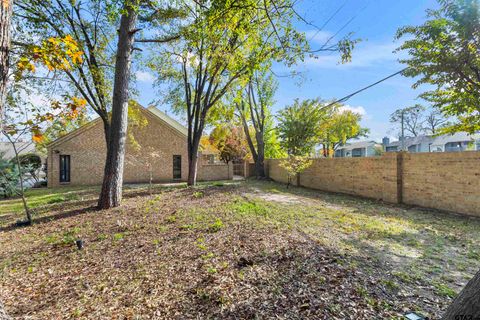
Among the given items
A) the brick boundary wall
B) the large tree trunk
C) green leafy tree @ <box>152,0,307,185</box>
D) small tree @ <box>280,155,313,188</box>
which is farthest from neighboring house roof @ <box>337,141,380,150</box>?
the large tree trunk

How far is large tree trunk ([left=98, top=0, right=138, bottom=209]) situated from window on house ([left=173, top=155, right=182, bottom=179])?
11969 millimetres

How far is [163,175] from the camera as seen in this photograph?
18.2 metres

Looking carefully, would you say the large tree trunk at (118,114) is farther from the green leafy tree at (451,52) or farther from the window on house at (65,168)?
the window on house at (65,168)

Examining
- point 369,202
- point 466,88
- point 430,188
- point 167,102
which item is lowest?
point 369,202

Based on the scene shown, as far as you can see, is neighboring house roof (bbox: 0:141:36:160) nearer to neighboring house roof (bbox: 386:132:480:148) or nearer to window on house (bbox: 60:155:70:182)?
window on house (bbox: 60:155:70:182)

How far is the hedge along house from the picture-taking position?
15820mm

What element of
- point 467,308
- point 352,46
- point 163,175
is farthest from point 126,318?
point 163,175

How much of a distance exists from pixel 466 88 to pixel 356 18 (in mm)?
3639

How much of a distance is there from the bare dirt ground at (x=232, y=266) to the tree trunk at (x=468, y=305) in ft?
2.81

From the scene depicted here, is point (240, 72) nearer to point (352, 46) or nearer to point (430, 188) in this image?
point (352, 46)

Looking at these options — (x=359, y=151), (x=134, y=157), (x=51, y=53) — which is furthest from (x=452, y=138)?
(x=51, y=53)

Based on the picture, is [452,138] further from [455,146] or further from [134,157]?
[134,157]

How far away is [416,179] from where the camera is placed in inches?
305

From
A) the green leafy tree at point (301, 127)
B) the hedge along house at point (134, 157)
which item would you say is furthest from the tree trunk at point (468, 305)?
the hedge along house at point (134, 157)
